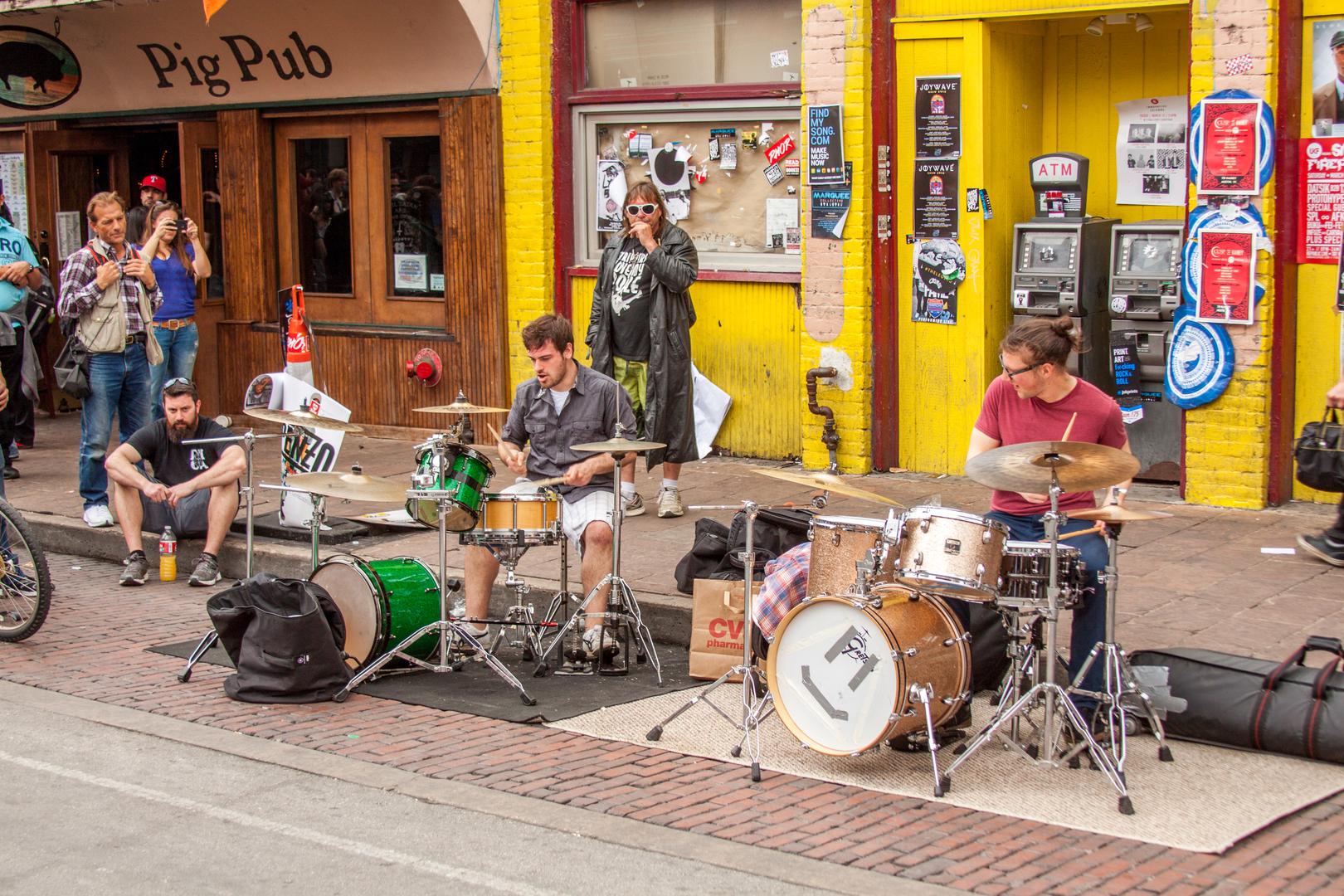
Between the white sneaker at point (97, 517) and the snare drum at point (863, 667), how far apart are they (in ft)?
18.5

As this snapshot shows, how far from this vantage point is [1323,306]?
9.56 metres

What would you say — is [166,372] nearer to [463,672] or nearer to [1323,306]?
[463,672]

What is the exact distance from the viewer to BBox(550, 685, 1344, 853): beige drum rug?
18.5 ft

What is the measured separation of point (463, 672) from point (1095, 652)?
9.67ft

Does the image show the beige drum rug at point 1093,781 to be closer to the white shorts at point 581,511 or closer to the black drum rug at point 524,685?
the black drum rug at point 524,685

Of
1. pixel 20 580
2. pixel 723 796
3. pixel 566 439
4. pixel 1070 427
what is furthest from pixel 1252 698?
pixel 20 580

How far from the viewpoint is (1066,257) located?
10117 mm

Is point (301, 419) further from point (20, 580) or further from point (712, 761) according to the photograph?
point (712, 761)

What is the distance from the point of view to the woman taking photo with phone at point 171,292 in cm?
1168

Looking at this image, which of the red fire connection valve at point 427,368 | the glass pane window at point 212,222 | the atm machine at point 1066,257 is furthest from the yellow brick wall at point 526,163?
the atm machine at point 1066,257

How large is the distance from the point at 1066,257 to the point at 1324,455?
2455 millimetres

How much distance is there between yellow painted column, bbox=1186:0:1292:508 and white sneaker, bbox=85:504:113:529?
6.50 m

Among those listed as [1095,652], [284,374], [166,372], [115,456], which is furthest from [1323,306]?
[166,372]

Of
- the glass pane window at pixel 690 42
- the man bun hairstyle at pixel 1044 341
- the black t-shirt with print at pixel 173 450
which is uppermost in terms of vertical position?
the glass pane window at pixel 690 42
